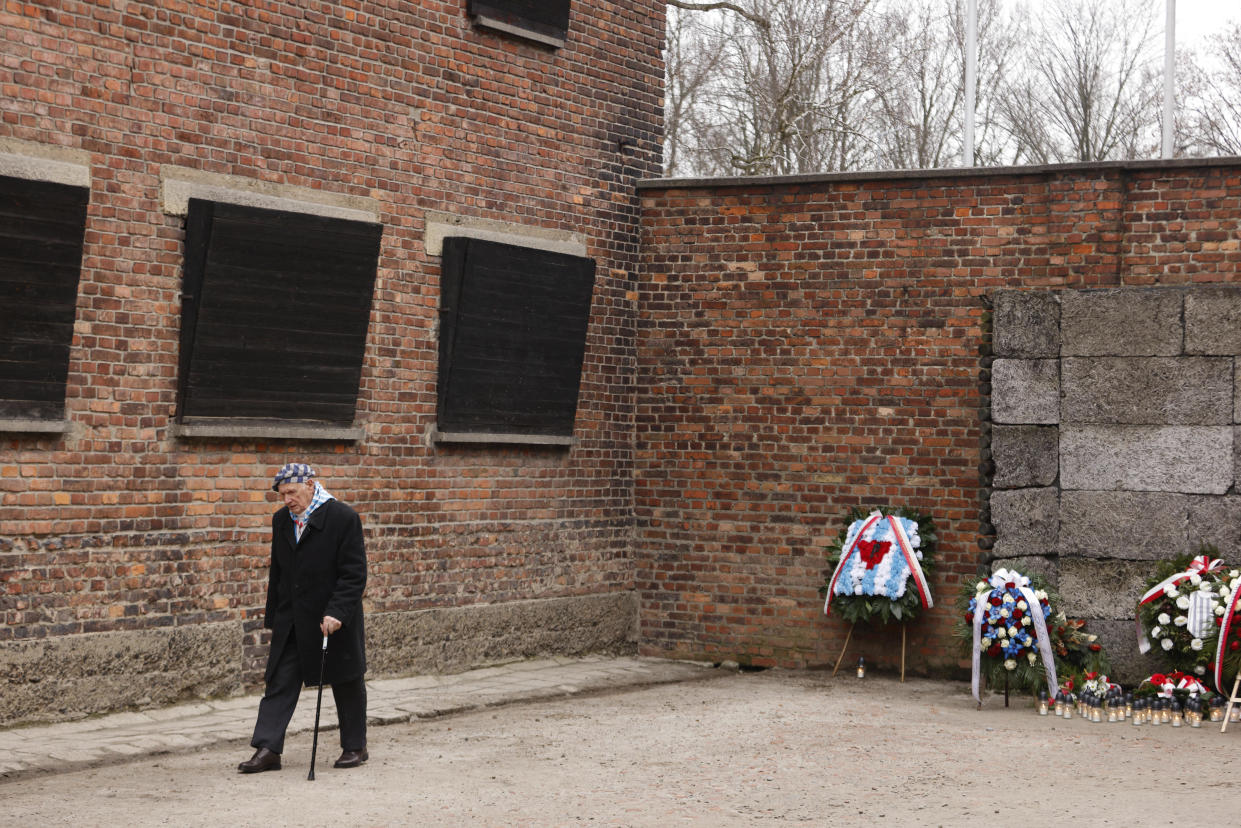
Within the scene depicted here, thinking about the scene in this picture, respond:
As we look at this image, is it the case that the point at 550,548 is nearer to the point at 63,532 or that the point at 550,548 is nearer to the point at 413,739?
the point at 413,739

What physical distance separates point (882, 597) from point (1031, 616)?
1.68 metres

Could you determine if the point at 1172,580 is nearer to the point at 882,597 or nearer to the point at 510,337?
the point at 882,597

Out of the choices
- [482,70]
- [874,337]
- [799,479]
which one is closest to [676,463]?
[799,479]

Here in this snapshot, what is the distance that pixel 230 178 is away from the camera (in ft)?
33.9

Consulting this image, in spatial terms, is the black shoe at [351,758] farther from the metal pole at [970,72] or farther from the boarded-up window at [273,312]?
the metal pole at [970,72]

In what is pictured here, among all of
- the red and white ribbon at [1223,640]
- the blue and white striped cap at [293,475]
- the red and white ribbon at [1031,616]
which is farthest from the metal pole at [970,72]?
the blue and white striped cap at [293,475]

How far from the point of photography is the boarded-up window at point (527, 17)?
12.1 metres

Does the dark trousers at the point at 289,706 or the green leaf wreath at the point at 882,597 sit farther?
the green leaf wreath at the point at 882,597

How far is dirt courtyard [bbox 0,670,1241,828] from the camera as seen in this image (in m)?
7.21

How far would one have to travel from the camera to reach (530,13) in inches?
493

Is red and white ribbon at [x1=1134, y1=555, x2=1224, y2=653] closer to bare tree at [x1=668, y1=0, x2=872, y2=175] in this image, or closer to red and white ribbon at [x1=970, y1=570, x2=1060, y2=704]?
red and white ribbon at [x1=970, y1=570, x2=1060, y2=704]

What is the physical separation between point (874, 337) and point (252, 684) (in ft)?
18.6

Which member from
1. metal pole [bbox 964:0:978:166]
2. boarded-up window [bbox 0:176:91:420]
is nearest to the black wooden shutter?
metal pole [bbox 964:0:978:166]

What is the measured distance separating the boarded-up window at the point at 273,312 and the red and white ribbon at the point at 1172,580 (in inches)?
227
